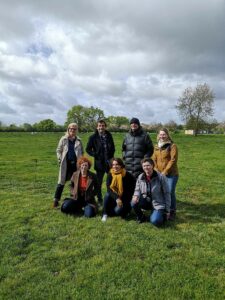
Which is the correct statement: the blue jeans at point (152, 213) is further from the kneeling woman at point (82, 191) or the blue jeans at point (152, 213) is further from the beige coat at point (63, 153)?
the beige coat at point (63, 153)

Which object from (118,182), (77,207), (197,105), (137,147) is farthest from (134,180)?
(197,105)

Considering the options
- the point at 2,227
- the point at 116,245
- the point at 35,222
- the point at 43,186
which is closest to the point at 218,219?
the point at 116,245

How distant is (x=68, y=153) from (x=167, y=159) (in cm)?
273

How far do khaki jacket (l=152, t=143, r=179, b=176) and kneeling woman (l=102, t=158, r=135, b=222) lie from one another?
0.88 meters

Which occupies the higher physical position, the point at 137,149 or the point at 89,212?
the point at 137,149

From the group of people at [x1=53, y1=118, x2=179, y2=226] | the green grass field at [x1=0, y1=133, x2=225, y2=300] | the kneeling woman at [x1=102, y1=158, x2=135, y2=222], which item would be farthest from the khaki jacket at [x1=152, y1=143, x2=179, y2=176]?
the green grass field at [x1=0, y1=133, x2=225, y2=300]

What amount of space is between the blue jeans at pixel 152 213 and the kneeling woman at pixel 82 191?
1.19 meters

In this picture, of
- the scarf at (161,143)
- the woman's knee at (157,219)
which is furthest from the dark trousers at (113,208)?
the scarf at (161,143)

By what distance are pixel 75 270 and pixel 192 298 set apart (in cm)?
193

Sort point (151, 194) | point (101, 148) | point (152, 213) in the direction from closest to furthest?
point (152, 213), point (151, 194), point (101, 148)

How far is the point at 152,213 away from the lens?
7.51 metres

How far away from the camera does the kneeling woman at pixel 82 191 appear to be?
26.9 feet

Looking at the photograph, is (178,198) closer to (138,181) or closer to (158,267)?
(138,181)

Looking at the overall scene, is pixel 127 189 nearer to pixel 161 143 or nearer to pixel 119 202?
pixel 119 202
